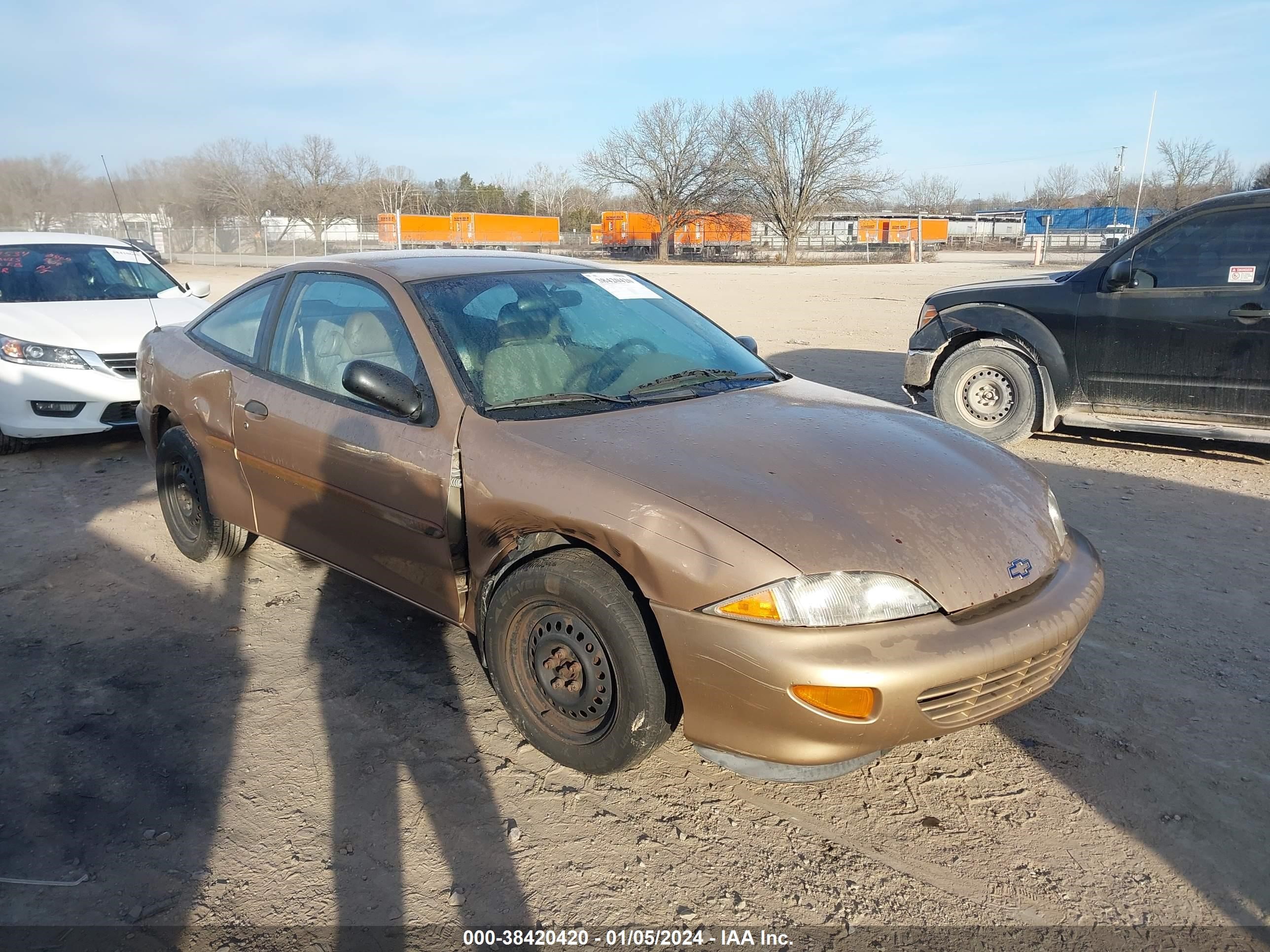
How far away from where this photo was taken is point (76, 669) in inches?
142

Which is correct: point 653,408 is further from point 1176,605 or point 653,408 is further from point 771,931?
point 1176,605

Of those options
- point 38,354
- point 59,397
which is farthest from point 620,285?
point 38,354

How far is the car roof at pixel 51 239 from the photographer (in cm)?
774

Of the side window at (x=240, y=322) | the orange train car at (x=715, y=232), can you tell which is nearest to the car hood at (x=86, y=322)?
the side window at (x=240, y=322)

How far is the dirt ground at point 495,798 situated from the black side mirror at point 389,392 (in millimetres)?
1080

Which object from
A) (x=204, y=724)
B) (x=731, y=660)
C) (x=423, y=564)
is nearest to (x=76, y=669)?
(x=204, y=724)

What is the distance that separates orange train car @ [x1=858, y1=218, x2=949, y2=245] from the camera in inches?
2183

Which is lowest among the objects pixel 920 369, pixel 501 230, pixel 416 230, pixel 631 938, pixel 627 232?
pixel 631 938

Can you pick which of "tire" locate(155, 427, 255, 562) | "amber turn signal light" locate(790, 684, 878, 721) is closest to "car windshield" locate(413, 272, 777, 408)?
"amber turn signal light" locate(790, 684, 878, 721)

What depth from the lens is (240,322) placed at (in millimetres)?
4270

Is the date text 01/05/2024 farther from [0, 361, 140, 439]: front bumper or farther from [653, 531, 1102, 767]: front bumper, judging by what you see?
[0, 361, 140, 439]: front bumper

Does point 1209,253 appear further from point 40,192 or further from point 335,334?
point 40,192

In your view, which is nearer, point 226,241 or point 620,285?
point 620,285

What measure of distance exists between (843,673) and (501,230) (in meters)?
55.3
